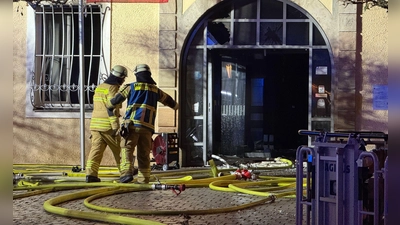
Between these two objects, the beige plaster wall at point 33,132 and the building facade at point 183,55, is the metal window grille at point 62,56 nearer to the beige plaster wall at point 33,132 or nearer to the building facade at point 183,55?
the building facade at point 183,55

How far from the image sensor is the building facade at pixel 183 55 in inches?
475

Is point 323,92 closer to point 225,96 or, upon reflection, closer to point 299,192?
point 225,96

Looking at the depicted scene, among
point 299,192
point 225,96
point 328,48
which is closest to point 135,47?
point 225,96

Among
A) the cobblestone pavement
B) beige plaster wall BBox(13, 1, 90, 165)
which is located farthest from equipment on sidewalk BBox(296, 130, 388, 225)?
beige plaster wall BBox(13, 1, 90, 165)

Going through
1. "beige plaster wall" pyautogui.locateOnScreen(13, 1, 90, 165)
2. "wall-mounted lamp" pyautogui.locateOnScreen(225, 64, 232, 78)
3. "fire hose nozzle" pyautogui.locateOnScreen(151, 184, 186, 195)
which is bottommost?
"fire hose nozzle" pyautogui.locateOnScreen(151, 184, 186, 195)

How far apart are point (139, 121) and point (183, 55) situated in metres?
3.79

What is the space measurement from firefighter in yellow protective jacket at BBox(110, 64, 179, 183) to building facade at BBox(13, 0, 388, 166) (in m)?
3.10

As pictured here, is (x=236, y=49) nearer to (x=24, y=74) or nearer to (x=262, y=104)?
(x=262, y=104)

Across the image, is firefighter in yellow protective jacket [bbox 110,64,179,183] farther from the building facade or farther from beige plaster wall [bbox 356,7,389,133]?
beige plaster wall [bbox 356,7,389,133]

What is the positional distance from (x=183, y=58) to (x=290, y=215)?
6.22m

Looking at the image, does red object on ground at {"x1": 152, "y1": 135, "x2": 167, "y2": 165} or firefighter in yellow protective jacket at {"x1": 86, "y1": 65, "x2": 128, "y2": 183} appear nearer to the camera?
firefighter in yellow protective jacket at {"x1": 86, "y1": 65, "x2": 128, "y2": 183}

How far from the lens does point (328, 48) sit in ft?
40.1

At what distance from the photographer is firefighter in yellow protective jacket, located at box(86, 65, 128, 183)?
9.34 meters

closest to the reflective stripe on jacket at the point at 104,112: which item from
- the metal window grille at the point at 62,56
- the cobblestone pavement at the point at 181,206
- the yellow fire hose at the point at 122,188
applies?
the yellow fire hose at the point at 122,188
